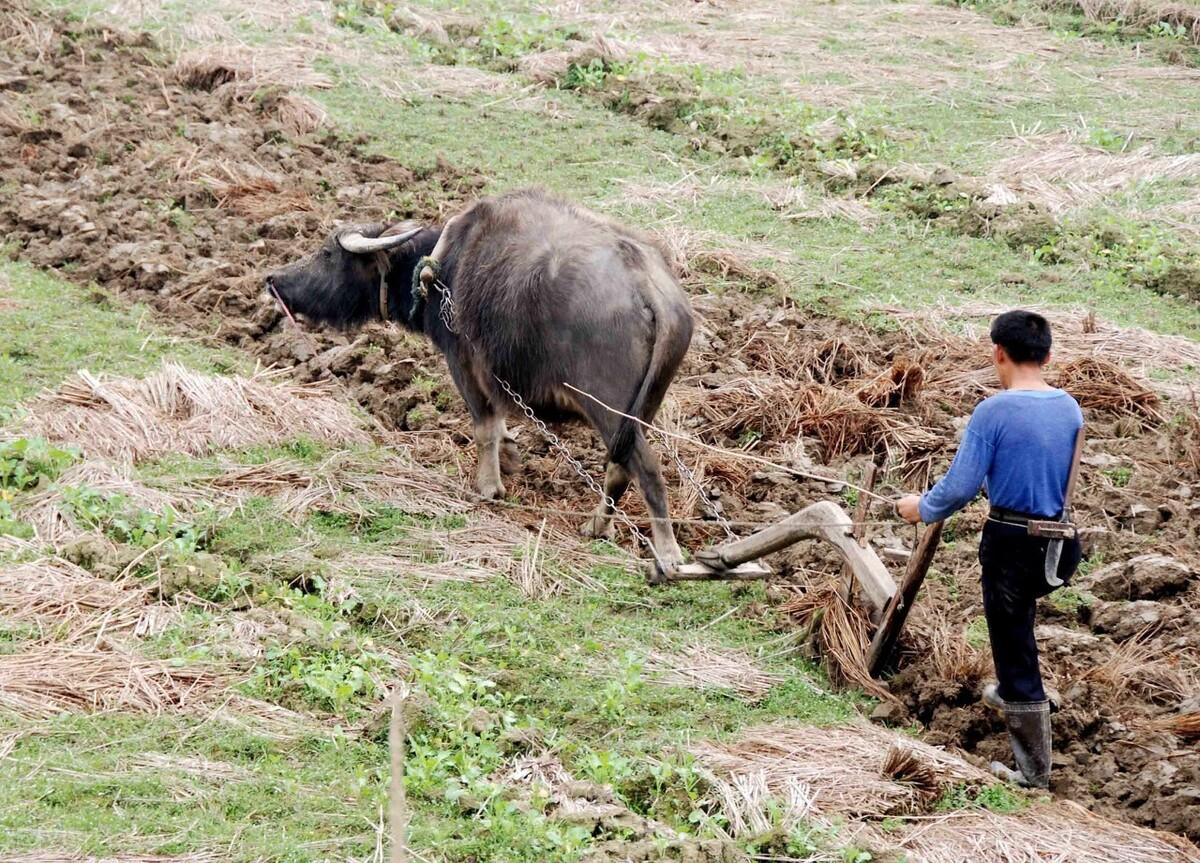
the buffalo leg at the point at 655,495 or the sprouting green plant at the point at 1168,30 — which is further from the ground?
the sprouting green plant at the point at 1168,30

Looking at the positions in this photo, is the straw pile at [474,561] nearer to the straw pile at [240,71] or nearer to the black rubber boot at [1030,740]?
the black rubber boot at [1030,740]

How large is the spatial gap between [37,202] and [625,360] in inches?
226

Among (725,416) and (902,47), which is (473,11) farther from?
(725,416)

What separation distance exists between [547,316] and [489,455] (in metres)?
1.00

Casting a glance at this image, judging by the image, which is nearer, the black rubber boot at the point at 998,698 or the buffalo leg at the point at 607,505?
the black rubber boot at the point at 998,698

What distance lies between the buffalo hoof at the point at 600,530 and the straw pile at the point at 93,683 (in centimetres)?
227

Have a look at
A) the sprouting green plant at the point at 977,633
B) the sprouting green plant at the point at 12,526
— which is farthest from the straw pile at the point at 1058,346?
the sprouting green plant at the point at 12,526

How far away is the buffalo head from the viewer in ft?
25.0

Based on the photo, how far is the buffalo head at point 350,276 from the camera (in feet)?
25.0

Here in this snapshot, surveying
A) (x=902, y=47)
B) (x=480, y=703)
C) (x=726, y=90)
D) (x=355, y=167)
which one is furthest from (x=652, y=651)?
(x=902, y=47)

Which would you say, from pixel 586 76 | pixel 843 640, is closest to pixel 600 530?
pixel 843 640

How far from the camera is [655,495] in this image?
635cm

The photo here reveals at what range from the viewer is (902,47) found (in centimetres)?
1472

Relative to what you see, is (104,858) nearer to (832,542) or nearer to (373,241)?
(832,542)
